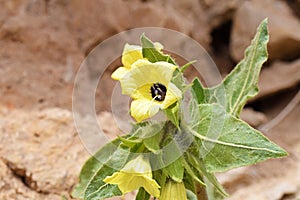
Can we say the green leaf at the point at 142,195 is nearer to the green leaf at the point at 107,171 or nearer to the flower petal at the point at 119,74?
the green leaf at the point at 107,171

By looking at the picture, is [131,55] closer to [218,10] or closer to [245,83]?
[245,83]

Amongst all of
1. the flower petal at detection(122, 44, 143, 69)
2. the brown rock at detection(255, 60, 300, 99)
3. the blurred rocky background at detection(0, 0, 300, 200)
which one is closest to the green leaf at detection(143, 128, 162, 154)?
the flower petal at detection(122, 44, 143, 69)

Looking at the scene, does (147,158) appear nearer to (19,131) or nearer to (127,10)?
(19,131)

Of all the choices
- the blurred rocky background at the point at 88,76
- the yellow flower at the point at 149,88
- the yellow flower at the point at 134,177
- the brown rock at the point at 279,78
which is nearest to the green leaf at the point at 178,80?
the yellow flower at the point at 149,88

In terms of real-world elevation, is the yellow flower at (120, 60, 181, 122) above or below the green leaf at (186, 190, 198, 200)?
above

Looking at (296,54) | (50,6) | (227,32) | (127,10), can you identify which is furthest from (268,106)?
(50,6)

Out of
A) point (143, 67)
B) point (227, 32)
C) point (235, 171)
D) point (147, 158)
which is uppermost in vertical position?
point (143, 67)

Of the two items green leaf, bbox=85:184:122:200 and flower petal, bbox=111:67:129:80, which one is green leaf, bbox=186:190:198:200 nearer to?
green leaf, bbox=85:184:122:200
